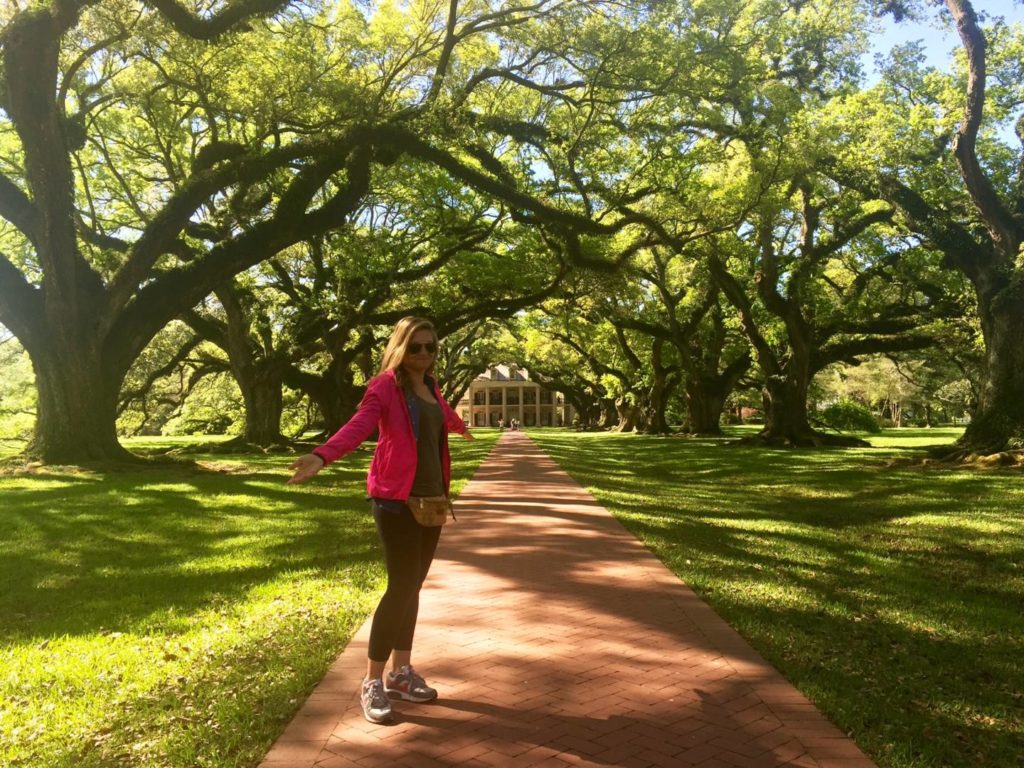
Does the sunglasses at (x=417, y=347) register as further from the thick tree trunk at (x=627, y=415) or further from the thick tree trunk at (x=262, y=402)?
the thick tree trunk at (x=627, y=415)

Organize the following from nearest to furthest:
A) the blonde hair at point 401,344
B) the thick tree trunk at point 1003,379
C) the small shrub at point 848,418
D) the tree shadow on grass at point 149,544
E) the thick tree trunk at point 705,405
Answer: the blonde hair at point 401,344
the tree shadow on grass at point 149,544
the thick tree trunk at point 1003,379
the thick tree trunk at point 705,405
the small shrub at point 848,418

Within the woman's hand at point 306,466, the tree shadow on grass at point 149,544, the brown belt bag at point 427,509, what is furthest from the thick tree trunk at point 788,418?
the woman's hand at point 306,466

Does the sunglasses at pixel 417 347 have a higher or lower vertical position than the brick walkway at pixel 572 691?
higher

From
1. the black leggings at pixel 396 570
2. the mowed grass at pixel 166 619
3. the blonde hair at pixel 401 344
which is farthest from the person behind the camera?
Answer: the blonde hair at pixel 401 344

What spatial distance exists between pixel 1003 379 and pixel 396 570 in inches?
626

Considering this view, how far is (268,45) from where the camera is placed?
1592 cm

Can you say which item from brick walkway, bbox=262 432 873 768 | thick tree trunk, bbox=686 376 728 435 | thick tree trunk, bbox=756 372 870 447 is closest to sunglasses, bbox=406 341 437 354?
brick walkway, bbox=262 432 873 768

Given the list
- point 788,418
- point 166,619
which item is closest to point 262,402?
point 788,418

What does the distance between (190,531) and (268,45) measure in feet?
36.2

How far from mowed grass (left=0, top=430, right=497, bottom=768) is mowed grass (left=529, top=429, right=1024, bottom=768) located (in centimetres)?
277

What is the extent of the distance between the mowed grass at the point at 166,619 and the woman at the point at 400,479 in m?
0.53

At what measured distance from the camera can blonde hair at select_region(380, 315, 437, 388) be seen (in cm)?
376

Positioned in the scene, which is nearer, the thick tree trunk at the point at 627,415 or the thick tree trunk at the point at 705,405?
the thick tree trunk at the point at 705,405

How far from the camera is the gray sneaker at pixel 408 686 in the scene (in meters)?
3.78
